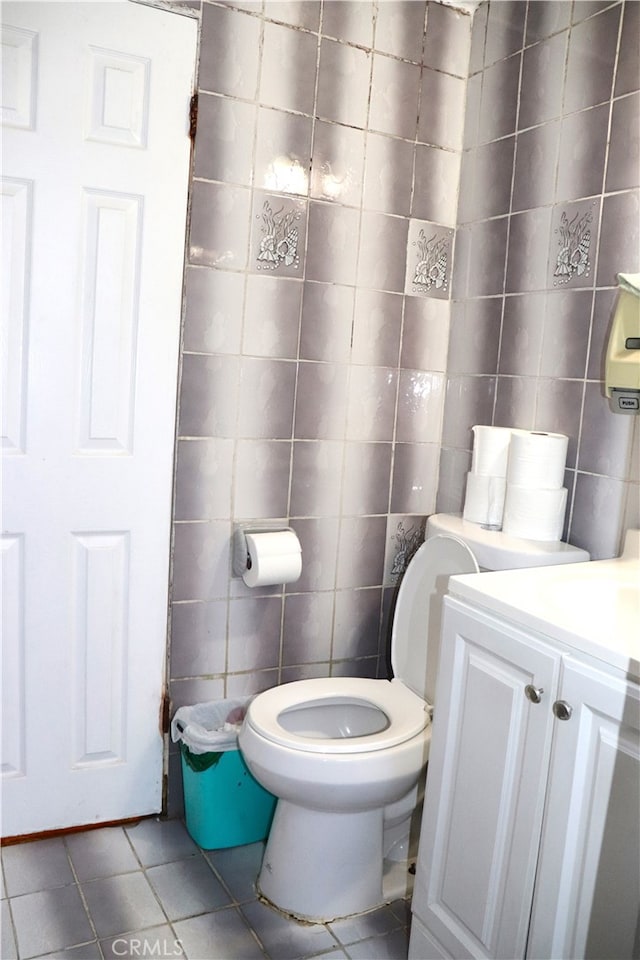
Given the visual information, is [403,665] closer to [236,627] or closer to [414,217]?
[236,627]

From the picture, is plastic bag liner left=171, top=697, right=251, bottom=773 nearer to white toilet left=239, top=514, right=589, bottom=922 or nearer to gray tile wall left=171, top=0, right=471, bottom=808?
gray tile wall left=171, top=0, right=471, bottom=808

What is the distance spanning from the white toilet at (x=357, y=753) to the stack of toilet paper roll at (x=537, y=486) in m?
0.04

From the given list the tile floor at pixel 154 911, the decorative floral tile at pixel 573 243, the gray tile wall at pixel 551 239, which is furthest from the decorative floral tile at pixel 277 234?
the tile floor at pixel 154 911

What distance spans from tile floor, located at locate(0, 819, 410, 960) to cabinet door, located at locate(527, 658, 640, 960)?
58cm

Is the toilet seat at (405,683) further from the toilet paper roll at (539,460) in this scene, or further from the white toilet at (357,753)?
the toilet paper roll at (539,460)

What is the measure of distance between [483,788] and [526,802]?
0.11 metres

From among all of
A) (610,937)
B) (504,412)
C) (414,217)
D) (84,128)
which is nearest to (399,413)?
(504,412)

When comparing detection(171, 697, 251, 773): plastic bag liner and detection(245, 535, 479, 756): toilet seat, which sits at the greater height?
detection(245, 535, 479, 756): toilet seat

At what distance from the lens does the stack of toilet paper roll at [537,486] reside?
1.83m

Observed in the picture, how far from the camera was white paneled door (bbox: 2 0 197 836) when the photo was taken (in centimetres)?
175

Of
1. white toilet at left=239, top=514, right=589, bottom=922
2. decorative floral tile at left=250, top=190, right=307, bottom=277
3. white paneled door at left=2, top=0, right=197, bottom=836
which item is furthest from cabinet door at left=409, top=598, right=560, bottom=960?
decorative floral tile at left=250, top=190, right=307, bottom=277

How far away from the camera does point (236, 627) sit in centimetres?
211

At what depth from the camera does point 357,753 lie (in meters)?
1.64

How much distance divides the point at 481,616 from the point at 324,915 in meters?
0.84
